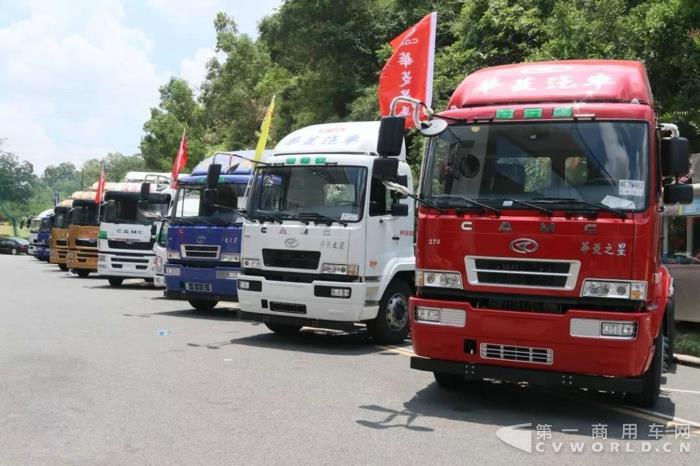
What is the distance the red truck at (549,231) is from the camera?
20.6ft

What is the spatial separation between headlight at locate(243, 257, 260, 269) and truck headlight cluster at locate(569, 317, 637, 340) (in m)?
5.25

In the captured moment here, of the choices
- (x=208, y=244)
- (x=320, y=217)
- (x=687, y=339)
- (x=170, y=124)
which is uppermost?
(x=170, y=124)

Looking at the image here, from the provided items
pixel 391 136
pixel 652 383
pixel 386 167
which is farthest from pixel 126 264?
pixel 652 383

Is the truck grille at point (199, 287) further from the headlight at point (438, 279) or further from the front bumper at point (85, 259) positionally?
the front bumper at point (85, 259)

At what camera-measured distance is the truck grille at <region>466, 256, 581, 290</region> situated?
6395mm

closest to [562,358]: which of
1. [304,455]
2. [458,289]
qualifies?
[458,289]

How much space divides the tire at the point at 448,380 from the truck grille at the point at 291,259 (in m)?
2.91

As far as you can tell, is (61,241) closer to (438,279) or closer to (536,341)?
(438,279)

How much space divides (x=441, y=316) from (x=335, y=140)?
462 cm

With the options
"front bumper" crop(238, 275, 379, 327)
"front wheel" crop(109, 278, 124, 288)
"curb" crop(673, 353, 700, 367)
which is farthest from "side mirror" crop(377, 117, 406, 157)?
"front wheel" crop(109, 278, 124, 288)

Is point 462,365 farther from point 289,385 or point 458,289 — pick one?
point 289,385

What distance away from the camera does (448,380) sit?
777 centimetres

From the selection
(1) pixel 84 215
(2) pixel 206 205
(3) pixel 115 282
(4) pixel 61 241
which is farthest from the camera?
(4) pixel 61 241

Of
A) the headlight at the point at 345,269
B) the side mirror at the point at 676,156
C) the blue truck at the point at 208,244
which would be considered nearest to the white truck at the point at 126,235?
the blue truck at the point at 208,244
